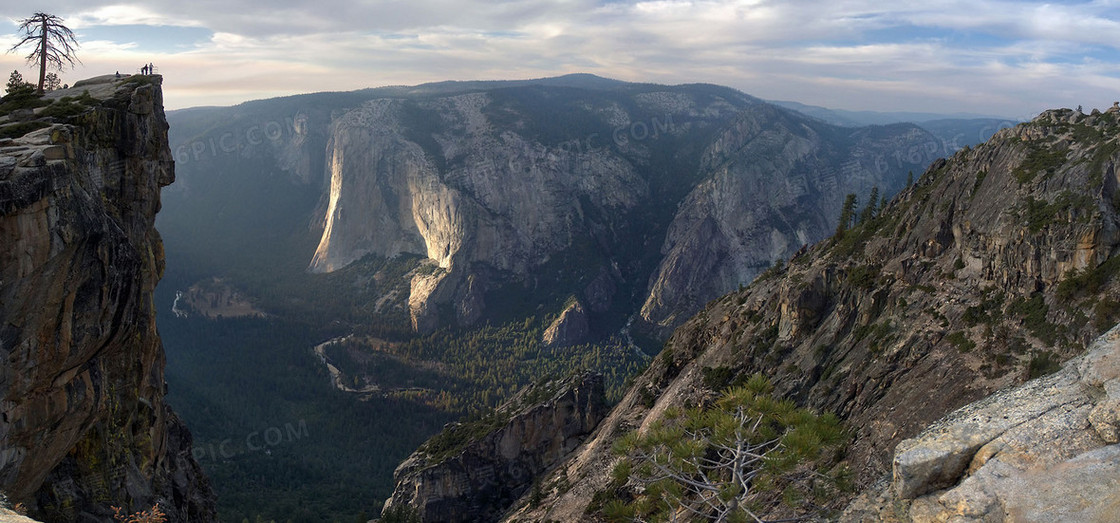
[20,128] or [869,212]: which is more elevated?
[20,128]

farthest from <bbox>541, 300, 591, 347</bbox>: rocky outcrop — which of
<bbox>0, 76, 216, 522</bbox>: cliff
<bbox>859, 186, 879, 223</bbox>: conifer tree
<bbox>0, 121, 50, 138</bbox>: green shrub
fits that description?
<bbox>0, 121, 50, 138</bbox>: green shrub

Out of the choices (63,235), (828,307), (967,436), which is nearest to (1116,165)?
A: (828,307)

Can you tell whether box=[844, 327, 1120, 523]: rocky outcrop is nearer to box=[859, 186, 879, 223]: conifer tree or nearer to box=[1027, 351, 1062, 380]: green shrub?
box=[1027, 351, 1062, 380]: green shrub

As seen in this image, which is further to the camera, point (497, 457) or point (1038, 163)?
point (497, 457)

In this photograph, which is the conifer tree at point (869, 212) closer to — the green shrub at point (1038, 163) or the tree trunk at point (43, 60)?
the green shrub at point (1038, 163)

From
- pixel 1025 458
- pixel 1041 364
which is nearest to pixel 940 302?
pixel 1041 364

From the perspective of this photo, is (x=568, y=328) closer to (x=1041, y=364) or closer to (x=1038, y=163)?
(x=1038, y=163)
